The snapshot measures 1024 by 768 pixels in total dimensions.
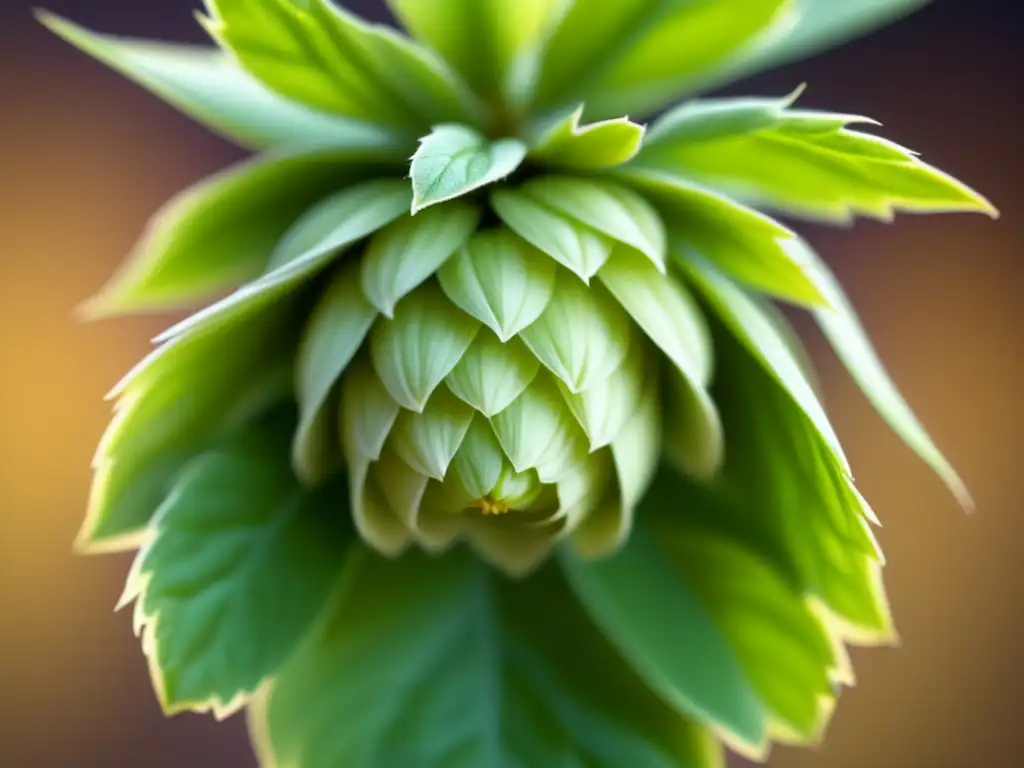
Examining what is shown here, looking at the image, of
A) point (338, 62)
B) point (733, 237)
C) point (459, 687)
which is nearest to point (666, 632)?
point (459, 687)

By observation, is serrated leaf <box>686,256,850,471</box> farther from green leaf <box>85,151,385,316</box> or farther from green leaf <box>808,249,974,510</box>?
green leaf <box>85,151,385,316</box>

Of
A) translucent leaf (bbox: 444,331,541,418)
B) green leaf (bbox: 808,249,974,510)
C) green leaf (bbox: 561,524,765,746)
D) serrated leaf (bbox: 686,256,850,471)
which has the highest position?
translucent leaf (bbox: 444,331,541,418)

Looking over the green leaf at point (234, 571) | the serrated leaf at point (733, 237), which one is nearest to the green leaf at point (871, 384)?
the serrated leaf at point (733, 237)

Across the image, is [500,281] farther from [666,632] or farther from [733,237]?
[666,632]

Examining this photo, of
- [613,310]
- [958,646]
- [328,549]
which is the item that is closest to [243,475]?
[328,549]

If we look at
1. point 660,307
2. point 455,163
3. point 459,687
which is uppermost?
point 455,163

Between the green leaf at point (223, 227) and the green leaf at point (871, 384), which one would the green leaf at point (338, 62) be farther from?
the green leaf at point (871, 384)

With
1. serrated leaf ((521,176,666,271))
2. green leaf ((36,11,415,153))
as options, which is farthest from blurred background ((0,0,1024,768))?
serrated leaf ((521,176,666,271))
